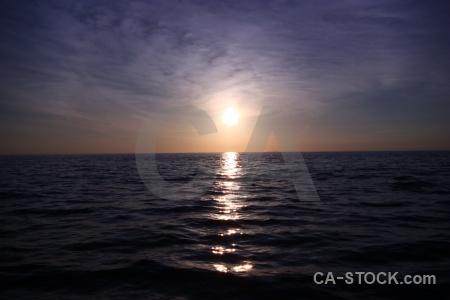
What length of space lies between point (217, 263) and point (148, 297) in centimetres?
203

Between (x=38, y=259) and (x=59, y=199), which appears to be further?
(x=59, y=199)

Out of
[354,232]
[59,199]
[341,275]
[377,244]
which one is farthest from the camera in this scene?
[59,199]

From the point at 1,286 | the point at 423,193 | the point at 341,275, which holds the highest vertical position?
the point at 423,193

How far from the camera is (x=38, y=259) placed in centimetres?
708

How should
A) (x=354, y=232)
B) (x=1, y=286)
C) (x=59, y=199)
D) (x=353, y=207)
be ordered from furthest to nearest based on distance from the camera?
(x=59, y=199), (x=353, y=207), (x=354, y=232), (x=1, y=286)

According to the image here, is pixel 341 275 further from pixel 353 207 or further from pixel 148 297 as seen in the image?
pixel 353 207

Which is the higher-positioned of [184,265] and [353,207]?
[353,207]

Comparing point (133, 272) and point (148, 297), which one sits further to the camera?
point (133, 272)

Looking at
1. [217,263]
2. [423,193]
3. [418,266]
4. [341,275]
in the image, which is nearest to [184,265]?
[217,263]

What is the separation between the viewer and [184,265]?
6.70 m

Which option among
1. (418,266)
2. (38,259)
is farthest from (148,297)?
(418,266)

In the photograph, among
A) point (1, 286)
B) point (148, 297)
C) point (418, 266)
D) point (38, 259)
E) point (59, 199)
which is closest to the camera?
point (148, 297)

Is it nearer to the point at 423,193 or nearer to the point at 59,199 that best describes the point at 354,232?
the point at 423,193

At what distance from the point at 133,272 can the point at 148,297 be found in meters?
1.27
